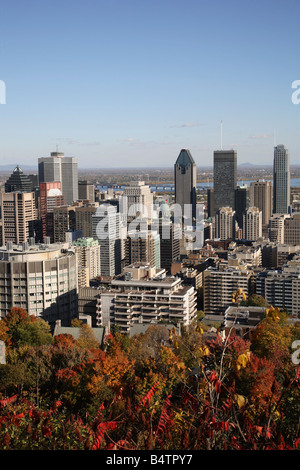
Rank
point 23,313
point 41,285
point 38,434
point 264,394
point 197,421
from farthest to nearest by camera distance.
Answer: point 41,285 < point 23,313 < point 264,394 < point 38,434 < point 197,421

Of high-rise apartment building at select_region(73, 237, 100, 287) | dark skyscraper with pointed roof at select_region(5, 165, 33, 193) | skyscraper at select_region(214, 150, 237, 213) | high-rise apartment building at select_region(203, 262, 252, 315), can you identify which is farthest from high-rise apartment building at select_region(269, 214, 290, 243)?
dark skyscraper with pointed roof at select_region(5, 165, 33, 193)

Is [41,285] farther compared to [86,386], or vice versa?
[41,285]

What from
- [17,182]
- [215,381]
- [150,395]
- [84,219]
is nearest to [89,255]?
[84,219]

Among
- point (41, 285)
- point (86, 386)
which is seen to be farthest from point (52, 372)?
point (41, 285)

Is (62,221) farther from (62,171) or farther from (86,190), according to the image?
(62,171)

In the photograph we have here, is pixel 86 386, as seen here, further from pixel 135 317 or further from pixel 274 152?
pixel 274 152
